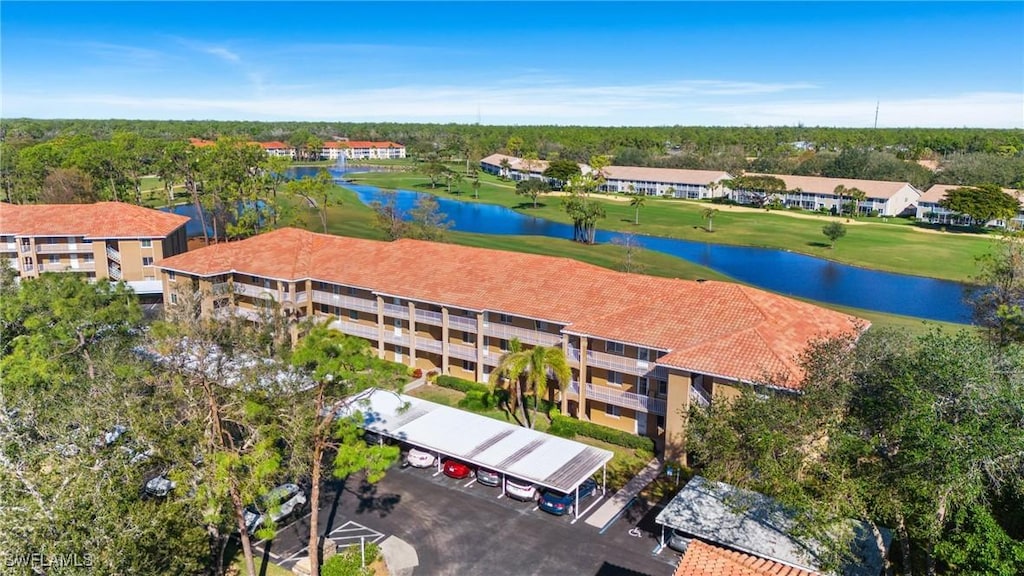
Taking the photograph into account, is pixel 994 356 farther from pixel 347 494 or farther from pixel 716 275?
pixel 716 275

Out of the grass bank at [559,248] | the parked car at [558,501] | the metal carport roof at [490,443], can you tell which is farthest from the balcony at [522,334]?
the grass bank at [559,248]

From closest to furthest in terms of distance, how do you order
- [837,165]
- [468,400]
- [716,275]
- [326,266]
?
1. [468,400]
2. [326,266]
3. [716,275]
4. [837,165]

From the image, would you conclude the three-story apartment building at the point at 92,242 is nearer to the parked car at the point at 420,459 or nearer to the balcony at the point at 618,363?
the parked car at the point at 420,459

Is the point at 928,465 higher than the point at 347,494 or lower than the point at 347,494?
higher

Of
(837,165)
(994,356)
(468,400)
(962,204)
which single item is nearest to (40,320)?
(468,400)

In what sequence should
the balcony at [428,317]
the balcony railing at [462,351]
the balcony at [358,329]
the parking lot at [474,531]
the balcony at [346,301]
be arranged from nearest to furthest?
the parking lot at [474,531]
the balcony railing at [462,351]
the balcony at [428,317]
the balcony at [346,301]
the balcony at [358,329]

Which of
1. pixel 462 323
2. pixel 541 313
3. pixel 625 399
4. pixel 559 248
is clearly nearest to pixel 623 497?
pixel 625 399
